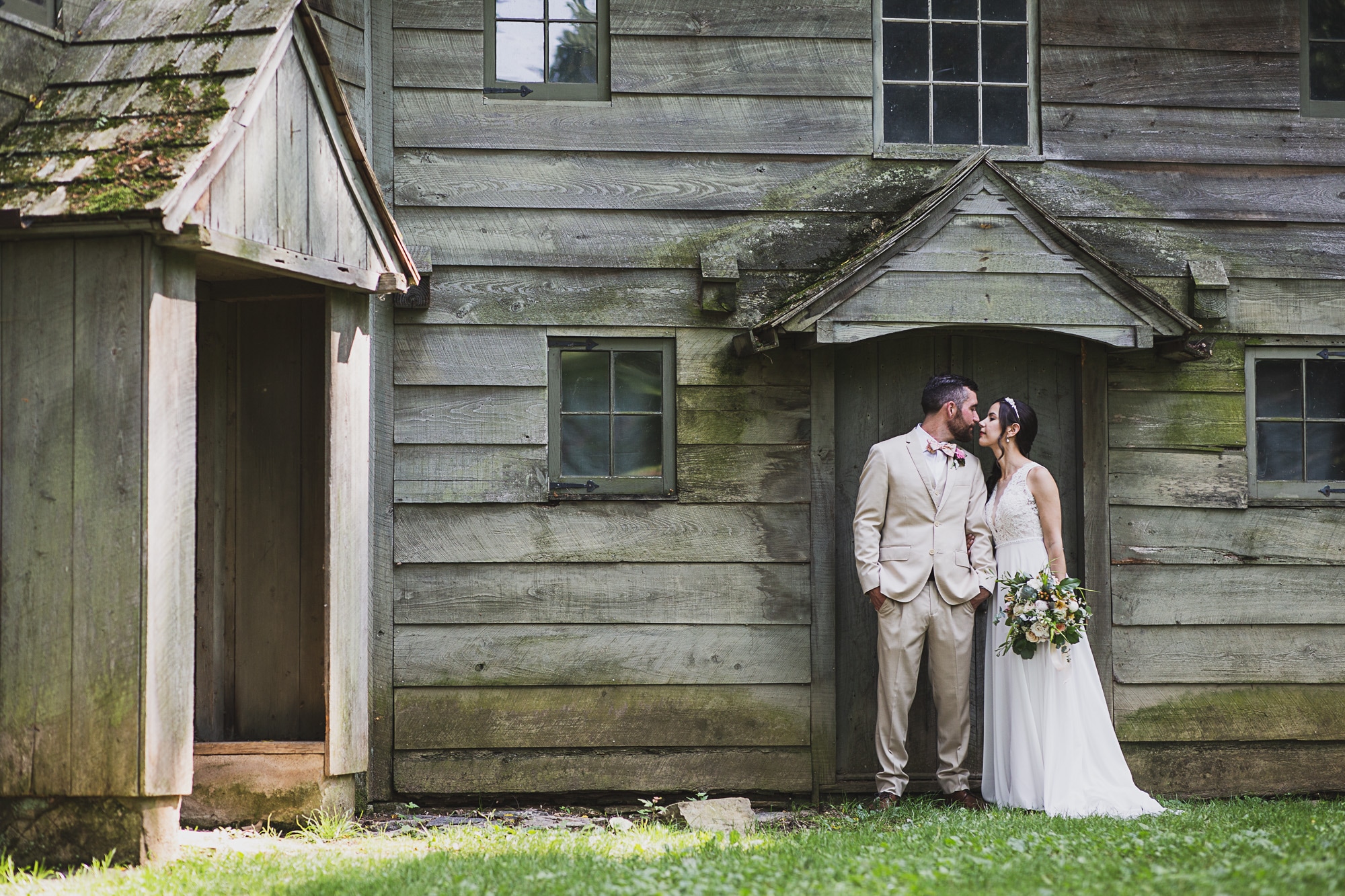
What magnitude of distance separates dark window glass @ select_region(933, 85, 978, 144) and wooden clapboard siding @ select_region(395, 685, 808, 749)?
9.89 feet

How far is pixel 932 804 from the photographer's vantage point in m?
5.78

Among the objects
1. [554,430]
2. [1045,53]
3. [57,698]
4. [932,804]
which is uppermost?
[1045,53]

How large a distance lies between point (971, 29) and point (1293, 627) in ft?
11.8

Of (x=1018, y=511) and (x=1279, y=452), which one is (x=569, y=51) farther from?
(x=1279, y=452)

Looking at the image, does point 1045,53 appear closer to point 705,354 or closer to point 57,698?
point 705,354

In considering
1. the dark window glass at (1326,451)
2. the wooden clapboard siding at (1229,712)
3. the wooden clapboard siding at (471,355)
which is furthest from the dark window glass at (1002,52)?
the wooden clapboard siding at (1229,712)

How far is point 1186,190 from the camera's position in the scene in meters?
6.26

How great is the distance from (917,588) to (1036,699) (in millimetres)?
779

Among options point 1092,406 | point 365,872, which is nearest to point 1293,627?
point 1092,406

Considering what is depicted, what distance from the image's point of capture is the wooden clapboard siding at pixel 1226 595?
6145 mm

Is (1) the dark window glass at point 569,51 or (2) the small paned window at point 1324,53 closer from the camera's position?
(1) the dark window glass at point 569,51

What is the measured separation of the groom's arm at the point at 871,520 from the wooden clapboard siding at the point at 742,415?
18.3 inches

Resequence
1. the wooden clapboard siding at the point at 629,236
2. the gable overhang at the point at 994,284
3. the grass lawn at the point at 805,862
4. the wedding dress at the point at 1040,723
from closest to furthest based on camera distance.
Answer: the grass lawn at the point at 805,862, the wedding dress at the point at 1040,723, the gable overhang at the point at 994,284, the wooden clapboard siding at the point at 629,236

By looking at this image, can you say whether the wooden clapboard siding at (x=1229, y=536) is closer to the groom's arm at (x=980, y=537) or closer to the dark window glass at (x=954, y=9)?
the groom's arm at (x=980, y=537)
